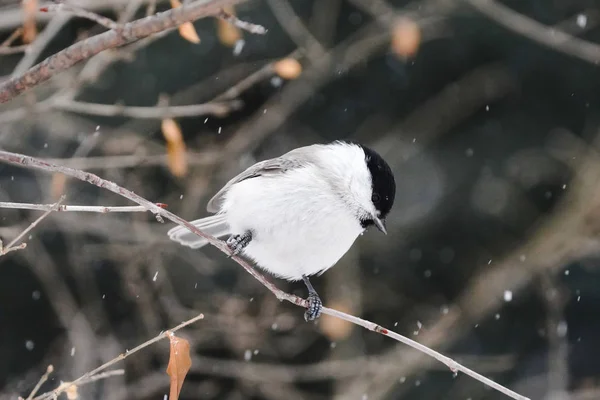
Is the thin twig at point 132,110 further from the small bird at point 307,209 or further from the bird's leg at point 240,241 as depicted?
the bird's leg at point 240,241

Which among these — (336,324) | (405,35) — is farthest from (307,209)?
(336,324)

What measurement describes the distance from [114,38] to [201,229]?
1.61 metres

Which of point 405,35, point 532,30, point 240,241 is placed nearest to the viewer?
point 240,241

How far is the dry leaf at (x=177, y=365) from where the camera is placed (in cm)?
178

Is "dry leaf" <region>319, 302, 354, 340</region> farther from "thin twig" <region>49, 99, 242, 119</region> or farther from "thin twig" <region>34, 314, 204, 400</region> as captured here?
"thin twig" <region>34, 314, 204, 400</region>

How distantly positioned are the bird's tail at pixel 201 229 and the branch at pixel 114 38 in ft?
4.56

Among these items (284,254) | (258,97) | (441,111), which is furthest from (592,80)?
(284,254)

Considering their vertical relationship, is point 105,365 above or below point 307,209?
above

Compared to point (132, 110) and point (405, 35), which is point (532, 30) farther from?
point (132, 110)

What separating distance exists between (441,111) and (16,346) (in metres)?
3.84

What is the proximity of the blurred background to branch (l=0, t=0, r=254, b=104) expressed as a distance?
323cm

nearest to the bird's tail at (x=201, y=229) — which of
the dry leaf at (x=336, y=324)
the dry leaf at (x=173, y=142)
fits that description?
the dry leaf at (x=173, y=142)

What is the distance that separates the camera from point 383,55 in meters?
6.04

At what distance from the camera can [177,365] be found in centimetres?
181
